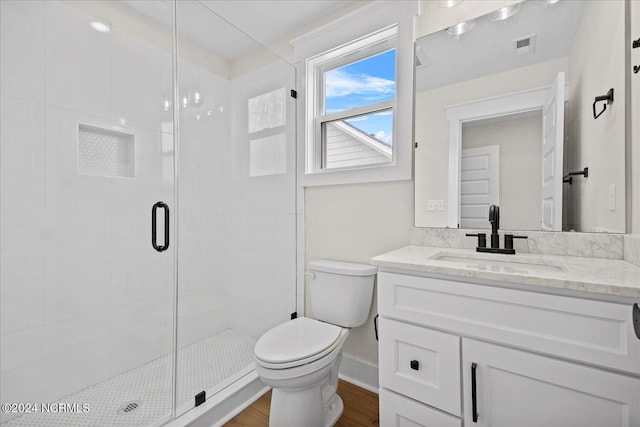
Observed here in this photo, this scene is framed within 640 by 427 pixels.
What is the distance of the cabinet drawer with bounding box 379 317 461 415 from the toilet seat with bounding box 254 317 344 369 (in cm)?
30

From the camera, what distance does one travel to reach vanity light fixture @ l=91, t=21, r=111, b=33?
1.52 metres

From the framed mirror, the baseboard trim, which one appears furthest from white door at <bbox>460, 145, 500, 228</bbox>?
the baseboard trim

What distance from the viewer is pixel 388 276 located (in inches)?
43.2

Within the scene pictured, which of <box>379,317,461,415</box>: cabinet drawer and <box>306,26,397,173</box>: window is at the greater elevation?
<box>306,26,397,173</box>: window

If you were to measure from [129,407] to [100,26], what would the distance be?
198 centimetres

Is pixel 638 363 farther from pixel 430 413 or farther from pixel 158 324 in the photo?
pixel 158 324

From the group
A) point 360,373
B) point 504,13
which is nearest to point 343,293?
point 360,373

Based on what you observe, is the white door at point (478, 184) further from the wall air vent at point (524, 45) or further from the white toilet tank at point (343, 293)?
the white toilet tank at point (343, 293)

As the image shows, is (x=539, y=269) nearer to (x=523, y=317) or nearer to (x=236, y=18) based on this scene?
(x=523, y=317)

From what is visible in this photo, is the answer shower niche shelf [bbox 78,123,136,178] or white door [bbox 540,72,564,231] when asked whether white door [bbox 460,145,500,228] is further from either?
shower niche shelf [bbox 78,123,136,178]

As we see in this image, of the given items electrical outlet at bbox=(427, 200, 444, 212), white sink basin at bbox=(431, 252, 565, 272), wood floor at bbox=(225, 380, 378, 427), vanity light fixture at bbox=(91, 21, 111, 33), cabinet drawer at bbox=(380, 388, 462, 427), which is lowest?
wood floor at bbox=(225, 380, 378, 427)

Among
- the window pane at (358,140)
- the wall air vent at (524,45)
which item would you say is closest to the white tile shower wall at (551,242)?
the window pane at (358,140)

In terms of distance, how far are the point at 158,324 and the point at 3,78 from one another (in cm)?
134

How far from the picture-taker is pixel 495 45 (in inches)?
55.5
